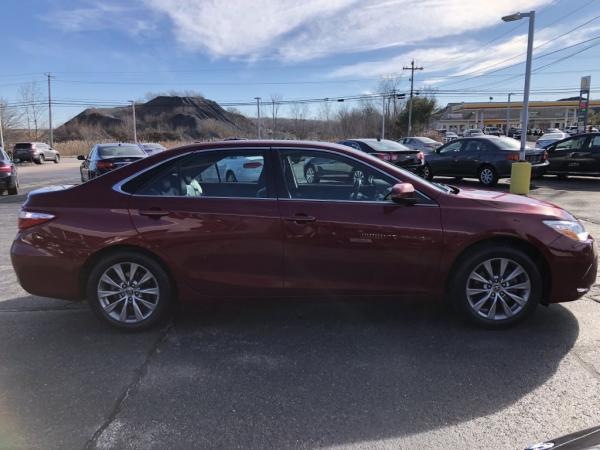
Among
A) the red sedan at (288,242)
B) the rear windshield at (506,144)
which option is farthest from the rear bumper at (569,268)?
the rear windshield at (506,144)

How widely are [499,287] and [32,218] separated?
13.1ft

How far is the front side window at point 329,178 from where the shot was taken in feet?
13.3

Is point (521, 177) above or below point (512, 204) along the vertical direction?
below

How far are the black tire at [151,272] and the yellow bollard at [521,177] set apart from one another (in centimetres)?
1124

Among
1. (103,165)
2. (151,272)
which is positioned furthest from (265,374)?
(103,165)

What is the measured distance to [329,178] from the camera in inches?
166

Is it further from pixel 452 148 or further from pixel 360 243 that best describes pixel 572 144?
pixel 360 243

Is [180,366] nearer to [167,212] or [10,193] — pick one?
[167,212]

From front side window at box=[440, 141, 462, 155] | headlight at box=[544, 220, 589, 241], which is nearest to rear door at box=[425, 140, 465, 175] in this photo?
front side window at box=[440, 141, 462, 155]

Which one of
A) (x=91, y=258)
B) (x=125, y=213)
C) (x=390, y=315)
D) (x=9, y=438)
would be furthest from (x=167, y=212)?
(x=390, y=315)

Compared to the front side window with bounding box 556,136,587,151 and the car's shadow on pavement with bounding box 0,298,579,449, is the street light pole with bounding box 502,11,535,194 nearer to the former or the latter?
the front side window with bounding box 556,136,587,151

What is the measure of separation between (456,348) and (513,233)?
3.45 feet

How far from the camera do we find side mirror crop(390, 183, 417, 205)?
12.4ft

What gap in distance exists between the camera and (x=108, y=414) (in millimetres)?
2957
